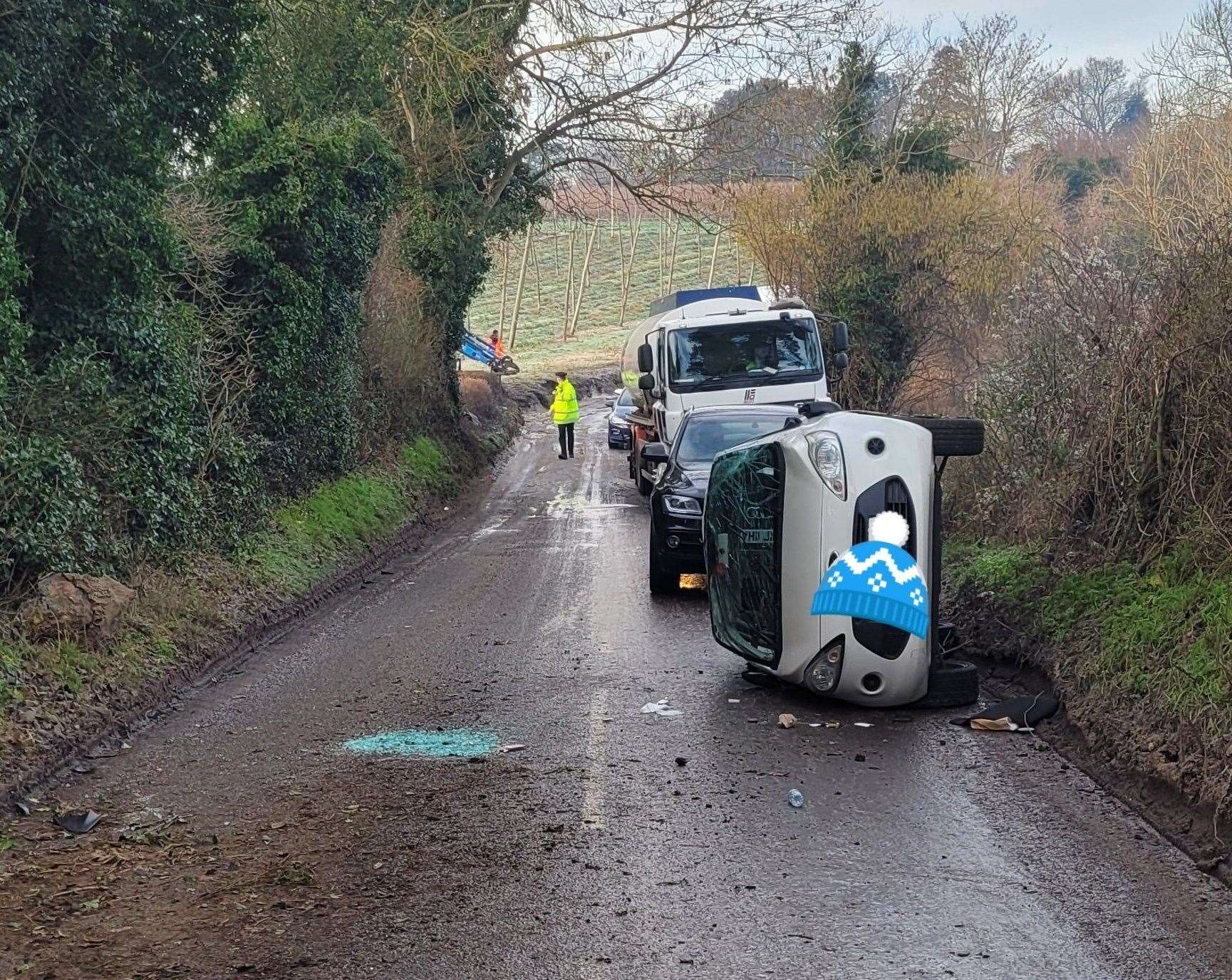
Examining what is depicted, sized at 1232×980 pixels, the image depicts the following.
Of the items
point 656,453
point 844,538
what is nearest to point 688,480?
point 656,453

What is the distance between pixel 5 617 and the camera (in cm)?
908

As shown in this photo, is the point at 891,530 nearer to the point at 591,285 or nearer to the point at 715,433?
the point at 715,433

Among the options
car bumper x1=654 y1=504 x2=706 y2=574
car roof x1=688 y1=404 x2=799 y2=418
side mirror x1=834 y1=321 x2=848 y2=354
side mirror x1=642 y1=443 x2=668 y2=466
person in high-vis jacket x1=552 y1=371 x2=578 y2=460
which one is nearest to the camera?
car bumper x1=654 y1=504 x2=706 y2=574

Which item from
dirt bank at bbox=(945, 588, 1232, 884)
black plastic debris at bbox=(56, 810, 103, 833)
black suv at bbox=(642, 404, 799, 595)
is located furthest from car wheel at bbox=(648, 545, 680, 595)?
black plastic debris at bbox=(56, 810, 103, 833)

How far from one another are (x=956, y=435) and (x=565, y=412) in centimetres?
2388

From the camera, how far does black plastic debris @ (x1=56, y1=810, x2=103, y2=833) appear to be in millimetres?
6688

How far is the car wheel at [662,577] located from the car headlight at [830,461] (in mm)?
5313

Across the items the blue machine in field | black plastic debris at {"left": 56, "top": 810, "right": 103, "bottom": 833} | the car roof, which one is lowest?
black plastic debris at {"left": 56, "top": 810, "right": 103, "bottom": 833}

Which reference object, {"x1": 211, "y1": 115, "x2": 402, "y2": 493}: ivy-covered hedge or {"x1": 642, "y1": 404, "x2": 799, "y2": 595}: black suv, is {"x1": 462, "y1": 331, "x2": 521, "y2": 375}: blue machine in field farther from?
{"x1": 642, "y1": 404, "x2": 799, "y2": 595}: black suv

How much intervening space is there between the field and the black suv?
44954 mm

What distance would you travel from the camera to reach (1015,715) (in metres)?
8.52

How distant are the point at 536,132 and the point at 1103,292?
57.4 feet

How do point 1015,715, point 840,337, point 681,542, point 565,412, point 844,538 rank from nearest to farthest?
point 844,538 → point 1015,715 → point 681,542 → point 840,337 → point 565,412

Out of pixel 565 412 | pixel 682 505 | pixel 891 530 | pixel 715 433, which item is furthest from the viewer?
pixel 565 412
